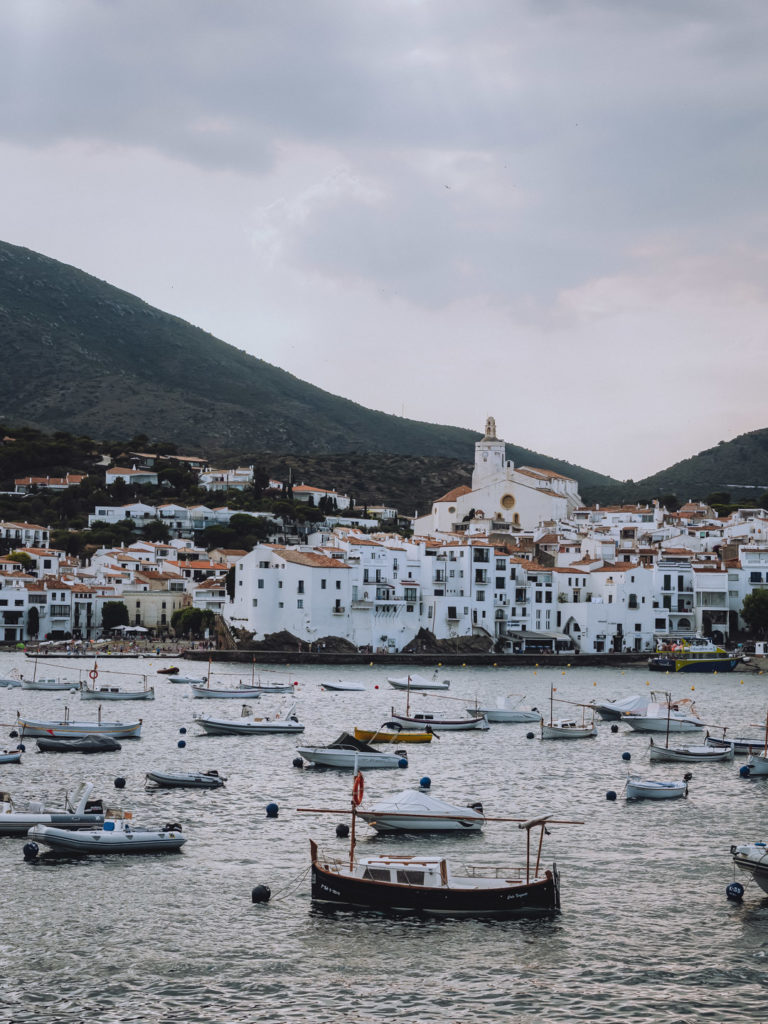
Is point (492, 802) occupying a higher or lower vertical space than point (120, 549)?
lower

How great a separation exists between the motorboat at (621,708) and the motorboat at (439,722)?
238 inches

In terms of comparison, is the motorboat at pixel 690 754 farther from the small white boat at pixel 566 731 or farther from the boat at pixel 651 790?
the boat at pixel 651 790

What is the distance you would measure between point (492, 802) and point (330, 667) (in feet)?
185

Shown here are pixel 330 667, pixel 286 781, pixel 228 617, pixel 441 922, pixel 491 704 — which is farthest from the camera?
pixel 228 617

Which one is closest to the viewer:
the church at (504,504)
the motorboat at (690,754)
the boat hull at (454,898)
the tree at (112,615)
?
the boat hull at (454,898)

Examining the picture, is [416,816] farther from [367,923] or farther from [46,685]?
[46,685]

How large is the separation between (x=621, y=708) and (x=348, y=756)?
19613mm

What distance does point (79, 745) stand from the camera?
41531 mm

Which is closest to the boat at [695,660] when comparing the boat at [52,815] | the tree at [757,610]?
the tree at [757,610]

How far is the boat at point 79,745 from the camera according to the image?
136ft

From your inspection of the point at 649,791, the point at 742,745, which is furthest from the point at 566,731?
the point at 649,791

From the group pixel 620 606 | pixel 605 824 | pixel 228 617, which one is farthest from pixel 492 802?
pixel 620 606

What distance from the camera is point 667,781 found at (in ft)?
121

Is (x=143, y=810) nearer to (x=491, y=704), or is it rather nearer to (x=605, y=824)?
(x=605, y=824)
